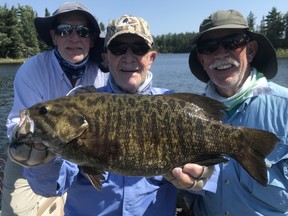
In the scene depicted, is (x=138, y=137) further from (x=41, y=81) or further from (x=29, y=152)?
(x=41, y=81)

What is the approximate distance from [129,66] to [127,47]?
212mm

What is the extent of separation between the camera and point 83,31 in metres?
5.04

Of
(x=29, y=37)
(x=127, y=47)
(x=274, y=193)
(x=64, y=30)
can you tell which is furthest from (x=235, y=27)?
(x=29, y=37)

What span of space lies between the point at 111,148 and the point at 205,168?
912 mm

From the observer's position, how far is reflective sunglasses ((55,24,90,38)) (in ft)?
16.4

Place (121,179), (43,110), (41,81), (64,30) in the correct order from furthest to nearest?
(64,30)
(41,81)
(121,179)
(43,110)

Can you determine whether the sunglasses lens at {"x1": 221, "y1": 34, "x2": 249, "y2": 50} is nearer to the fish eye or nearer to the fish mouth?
the fish eye

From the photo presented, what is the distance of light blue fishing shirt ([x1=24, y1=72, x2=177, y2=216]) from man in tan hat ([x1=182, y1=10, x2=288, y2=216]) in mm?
527

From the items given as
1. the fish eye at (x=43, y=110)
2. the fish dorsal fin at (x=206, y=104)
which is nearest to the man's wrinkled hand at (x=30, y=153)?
the fish eye at (x=43, y=110)

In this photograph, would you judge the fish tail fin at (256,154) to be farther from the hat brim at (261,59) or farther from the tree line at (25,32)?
the tree line at (25,32)

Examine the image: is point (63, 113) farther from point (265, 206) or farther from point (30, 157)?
point (265, 206)

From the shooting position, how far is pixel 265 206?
13.0 ft

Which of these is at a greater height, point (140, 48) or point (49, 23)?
point (49, 23)

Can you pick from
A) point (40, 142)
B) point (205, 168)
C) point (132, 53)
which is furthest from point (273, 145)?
point (40, 142)
